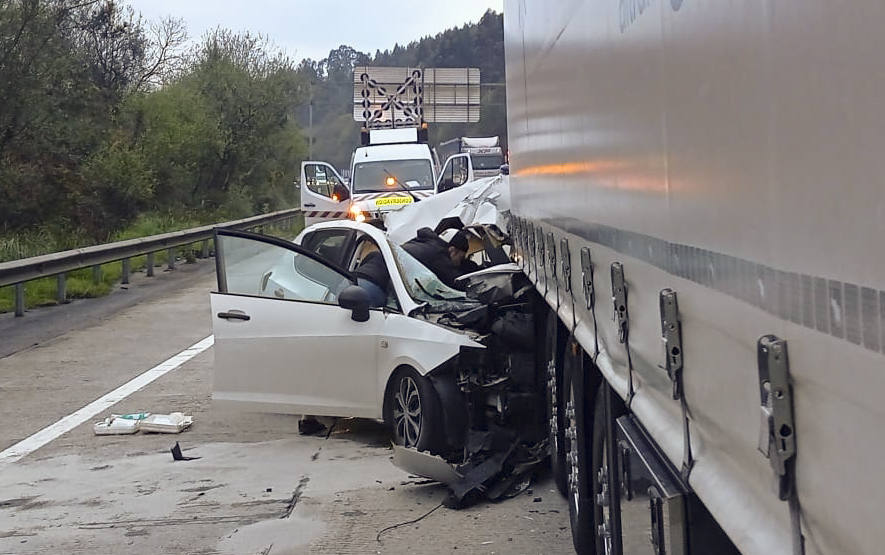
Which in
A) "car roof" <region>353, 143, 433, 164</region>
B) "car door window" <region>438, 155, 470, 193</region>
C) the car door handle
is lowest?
the car door handle

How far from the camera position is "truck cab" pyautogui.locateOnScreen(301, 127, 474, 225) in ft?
85.4

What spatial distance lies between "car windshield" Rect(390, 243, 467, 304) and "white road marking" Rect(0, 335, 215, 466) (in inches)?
102

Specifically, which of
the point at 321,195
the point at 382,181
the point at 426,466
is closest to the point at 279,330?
the point at 426,466

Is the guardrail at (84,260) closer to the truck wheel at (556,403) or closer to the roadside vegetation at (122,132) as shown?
the roadside vegetation at (122,132)

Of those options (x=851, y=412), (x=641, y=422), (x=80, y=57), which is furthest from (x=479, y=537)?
(x=80, y=57)

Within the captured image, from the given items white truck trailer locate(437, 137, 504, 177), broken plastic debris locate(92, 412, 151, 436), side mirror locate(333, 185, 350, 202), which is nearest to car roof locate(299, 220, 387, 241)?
broken plastic debris locate(92, 412, 151, 436)

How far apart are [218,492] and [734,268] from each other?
582cm

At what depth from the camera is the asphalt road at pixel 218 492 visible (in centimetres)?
665

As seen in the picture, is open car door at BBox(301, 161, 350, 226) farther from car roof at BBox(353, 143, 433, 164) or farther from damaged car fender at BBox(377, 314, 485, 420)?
damaged car fender at BBox(377, 314, 485, 420)

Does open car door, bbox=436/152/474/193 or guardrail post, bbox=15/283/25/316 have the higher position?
open car door, bbox=436/152/474/193

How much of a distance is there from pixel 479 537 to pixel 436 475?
79 centimetres

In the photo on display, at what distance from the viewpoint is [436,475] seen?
738 centimetres

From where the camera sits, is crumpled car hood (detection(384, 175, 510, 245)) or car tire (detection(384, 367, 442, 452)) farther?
crumpled car hood (detection(384, 175, 510, 245))

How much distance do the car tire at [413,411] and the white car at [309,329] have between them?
0.04ft
